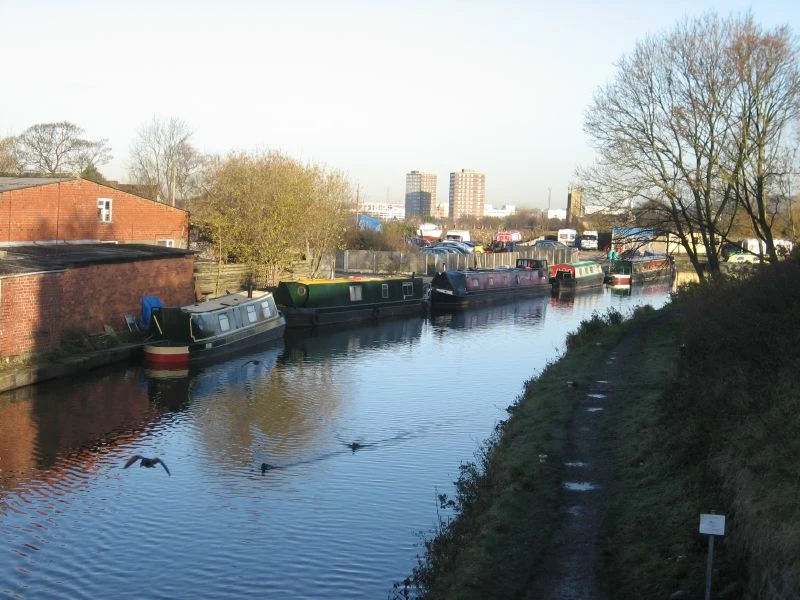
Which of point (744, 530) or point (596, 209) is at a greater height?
point (596, 209)

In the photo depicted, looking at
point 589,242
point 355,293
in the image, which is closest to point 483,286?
point 355,293

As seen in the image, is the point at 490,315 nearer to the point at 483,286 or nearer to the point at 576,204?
the point at 483,286

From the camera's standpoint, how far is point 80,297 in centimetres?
2148

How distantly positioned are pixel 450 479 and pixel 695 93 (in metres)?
15.3

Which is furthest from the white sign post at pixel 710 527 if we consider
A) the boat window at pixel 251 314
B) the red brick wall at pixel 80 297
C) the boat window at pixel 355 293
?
the boat window at pixel 355 293

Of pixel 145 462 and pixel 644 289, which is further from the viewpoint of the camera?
pixel 644 289

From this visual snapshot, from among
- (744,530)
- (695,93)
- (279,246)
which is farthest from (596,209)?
(744,530)

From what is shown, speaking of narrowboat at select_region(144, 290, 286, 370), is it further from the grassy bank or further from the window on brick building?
the grassy bank

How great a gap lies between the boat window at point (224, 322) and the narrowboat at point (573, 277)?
27.8m

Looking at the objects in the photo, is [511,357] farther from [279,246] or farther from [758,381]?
[758,381]

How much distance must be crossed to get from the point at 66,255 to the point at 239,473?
1187cm

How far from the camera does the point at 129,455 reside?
14.6m

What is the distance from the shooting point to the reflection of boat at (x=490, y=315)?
3453 centimetres

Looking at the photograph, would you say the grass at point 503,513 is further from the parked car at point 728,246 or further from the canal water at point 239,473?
the parked car at point 728,246
